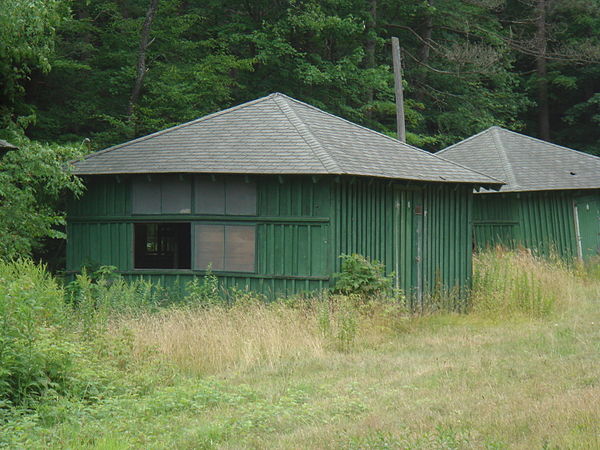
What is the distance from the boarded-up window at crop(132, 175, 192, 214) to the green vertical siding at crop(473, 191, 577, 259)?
9374 millimetres

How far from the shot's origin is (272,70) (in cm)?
2666

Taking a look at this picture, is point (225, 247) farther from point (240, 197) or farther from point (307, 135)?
point (307, 135)

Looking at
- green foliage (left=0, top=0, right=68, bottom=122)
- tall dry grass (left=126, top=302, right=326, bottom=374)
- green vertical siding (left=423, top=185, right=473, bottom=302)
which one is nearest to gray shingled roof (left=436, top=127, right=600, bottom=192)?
green vertical siding (left=423, top=185, right=473, bottom=302)

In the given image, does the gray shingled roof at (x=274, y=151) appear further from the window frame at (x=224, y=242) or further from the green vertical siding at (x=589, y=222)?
the green vertical siding at (x=589, y=222)

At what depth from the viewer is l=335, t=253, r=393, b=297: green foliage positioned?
41.0 ft

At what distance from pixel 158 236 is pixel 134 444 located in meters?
11.9

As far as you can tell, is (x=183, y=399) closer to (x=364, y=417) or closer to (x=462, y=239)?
(x=364, y=417)

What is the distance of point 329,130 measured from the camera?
579 inches

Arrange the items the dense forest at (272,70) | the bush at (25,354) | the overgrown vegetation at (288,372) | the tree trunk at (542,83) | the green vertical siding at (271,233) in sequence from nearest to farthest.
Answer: the overgrown vegetation at (288,372), the bush at (25,354), the green vertical siding at (271,233), the dense forest at (272,70), the tree trunk at (542,83)

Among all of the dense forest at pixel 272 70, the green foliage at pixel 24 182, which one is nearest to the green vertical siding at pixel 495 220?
the dense forest at pixel 272 70

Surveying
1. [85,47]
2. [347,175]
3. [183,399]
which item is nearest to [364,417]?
[183,399]

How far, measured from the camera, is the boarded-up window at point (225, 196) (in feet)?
43.3

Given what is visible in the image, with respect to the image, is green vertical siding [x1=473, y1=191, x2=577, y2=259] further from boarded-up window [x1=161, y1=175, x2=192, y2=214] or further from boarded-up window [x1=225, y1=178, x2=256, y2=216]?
boarded-up window [x1=161, y1=175, x2=192, y2=214]

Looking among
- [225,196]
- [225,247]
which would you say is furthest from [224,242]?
[225,196]
